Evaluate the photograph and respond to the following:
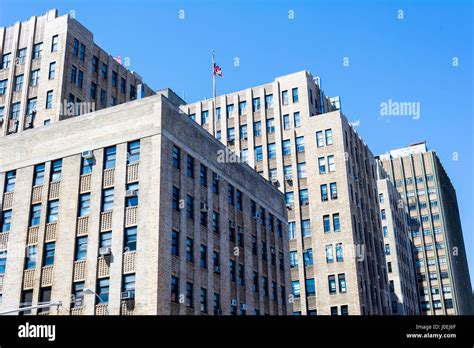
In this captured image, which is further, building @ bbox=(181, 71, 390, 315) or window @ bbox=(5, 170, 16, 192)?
building @ bbox=(181, 71, 390, 315)

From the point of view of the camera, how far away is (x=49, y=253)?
43969mm

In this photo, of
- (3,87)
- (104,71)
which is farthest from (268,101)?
(3,87)

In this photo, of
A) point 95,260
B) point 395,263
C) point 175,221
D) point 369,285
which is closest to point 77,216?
point 95,260

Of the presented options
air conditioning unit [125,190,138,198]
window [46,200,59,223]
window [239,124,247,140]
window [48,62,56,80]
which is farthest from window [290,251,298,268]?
window [46,200,59,223]

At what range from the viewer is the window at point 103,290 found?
40750 mm

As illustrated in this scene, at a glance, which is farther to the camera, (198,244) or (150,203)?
(198,244)

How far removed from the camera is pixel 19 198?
46938mm

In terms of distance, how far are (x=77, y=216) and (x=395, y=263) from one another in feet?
204

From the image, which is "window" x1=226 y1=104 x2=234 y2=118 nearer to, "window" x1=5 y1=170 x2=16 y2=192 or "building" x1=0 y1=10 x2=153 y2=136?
"building" x1=0 y1=10 x2=153 y2=136

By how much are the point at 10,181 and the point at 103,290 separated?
13290 mm

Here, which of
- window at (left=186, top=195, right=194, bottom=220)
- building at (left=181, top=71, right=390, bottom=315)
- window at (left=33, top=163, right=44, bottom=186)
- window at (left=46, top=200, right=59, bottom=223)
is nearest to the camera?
window at (left=46, top=200, right=59, bottom=223)

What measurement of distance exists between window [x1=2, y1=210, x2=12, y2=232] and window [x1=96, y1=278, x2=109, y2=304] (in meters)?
9.83

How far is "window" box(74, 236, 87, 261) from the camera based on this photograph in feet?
140
